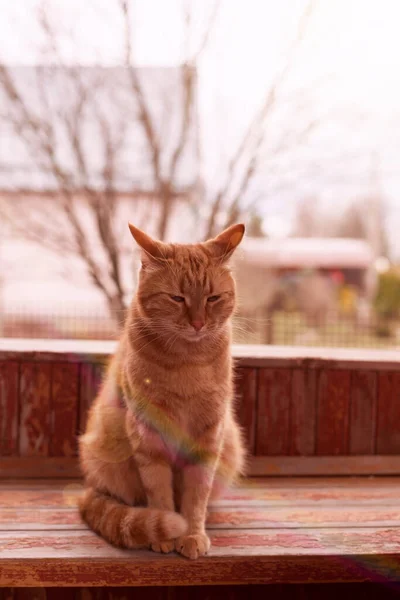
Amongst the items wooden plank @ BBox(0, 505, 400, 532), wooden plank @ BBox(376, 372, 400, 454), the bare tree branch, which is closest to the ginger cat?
wooden plank @ BBox(0, 505, 400, 532)

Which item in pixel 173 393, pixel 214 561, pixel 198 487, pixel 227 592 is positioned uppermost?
pixel 173 393

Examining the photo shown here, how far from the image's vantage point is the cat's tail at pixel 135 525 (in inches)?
58.2

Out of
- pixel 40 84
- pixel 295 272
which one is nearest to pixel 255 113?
pixel 40 84

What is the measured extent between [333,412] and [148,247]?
1.15 metres

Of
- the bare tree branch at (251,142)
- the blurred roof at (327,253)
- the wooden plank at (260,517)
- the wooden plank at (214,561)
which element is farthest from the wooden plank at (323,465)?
the blurred roof at (327,253)

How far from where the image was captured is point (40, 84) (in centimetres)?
297

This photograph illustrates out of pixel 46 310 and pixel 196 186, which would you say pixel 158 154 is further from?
pixel 46 310

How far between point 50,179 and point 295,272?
4.87 m

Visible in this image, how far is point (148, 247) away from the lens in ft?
5.20

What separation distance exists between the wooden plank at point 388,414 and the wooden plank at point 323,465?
0.15ft

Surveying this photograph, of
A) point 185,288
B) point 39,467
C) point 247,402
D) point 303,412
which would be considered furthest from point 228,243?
point 39,467

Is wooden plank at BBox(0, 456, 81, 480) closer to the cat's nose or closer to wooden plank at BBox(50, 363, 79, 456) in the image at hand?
wooden plank at BBox(50, 363, 79, 456)

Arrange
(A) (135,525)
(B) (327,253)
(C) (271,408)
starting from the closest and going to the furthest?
(A) (135,525), (C) (271,408), (B) (327,253)

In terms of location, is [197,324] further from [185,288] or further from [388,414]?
[388,414]
